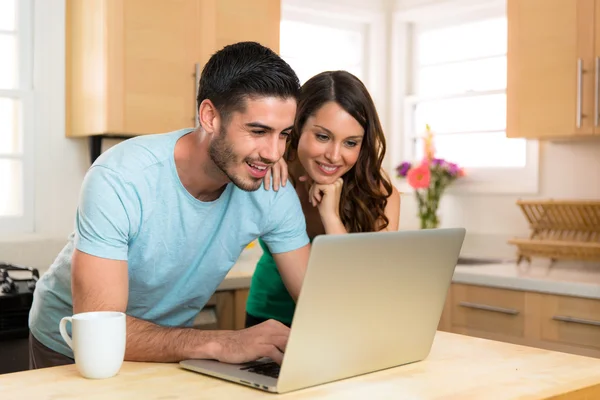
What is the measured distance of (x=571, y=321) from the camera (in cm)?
286

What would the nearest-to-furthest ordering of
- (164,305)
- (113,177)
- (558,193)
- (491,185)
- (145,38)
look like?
(113,177)
(164,305)
(145,38)
(558,193)
(491,185)

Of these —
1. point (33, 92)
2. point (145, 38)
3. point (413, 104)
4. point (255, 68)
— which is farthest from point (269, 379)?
point (413, 104)

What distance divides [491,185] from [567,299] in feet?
4.02

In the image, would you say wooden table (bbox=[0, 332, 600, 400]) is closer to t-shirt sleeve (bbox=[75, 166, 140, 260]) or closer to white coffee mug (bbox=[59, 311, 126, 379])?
white coffee mug (bbox=[59, 311, 126, 379])

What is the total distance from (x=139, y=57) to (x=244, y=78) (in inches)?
69.1

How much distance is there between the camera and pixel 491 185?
402 centimetres

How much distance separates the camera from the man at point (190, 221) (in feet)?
4.77

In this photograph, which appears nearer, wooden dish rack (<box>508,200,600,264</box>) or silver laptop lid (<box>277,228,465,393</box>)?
silver laptop lid (<box>277,228,465,393</box>)

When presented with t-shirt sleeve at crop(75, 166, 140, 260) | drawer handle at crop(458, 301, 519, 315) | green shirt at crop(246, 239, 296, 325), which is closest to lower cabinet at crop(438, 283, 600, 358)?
drawer handle at crop(458, 301, 519, 315)

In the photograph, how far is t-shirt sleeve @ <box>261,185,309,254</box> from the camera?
5.83ft

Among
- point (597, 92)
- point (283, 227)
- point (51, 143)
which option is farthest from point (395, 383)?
point (51, 143)

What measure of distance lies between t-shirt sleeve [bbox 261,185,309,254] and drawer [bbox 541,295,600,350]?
149 centimetres

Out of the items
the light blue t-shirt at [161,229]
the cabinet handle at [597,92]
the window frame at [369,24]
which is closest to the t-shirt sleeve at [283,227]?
the light blue t-shirt at [161,229]

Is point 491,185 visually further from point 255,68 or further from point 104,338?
point 104,338
